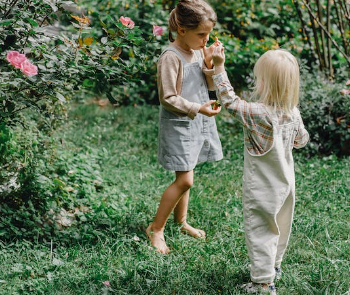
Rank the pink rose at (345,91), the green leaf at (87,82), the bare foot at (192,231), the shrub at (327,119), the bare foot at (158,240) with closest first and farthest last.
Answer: the green leaf at (87,82) → the bare foot at (158,240) → the bare foot at (192,231) → the pink rose at (345,91) → the shrub at (327,119)

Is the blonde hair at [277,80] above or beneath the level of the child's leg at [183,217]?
above

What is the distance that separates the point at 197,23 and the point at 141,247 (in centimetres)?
137

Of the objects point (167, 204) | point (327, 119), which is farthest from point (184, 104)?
point (327, 119)

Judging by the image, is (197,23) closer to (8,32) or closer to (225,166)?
(8,32)

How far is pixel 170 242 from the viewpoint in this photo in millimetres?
3275

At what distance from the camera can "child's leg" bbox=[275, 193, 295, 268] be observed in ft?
8.86

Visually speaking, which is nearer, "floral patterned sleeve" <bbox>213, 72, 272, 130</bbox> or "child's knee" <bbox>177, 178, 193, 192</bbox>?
"floral patterned sleeve" <bbox>213, 72, 272, 130</bbox>

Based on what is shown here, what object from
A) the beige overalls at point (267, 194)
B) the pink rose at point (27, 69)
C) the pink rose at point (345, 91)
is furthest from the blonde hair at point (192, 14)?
the pink rose at point (345, 91)

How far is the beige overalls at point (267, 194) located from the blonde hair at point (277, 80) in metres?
0.08

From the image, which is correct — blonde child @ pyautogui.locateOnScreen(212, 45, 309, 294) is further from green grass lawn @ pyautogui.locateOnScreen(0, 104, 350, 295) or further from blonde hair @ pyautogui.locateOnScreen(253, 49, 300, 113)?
green grass lawn @ pyautogui.locateOnScreen(0, 104, 350, 295)

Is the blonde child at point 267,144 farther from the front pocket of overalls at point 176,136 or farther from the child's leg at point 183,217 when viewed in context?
the child's leg at point 183,217

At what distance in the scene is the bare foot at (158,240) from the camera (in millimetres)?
3154

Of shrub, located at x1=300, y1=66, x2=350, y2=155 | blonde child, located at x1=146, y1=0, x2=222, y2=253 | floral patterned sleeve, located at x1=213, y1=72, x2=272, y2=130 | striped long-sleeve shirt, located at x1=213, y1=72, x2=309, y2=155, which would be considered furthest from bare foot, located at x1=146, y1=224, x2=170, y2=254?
shrub, located at x1=300, y1=66, x2=350, y2=155

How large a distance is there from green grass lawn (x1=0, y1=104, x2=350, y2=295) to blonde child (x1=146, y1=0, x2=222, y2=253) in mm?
233
